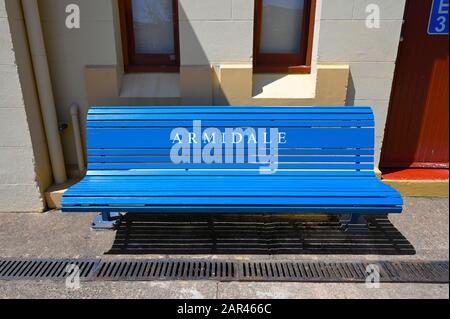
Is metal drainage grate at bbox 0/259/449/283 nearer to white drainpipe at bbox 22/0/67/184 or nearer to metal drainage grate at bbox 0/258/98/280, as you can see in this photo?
metal drainage grate at bbox 0/258/98/280

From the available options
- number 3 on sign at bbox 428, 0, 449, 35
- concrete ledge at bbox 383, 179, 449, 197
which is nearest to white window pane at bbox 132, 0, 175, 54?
number 3 on sign at bbox 428, 0, 449, 35

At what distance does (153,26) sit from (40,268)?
2482 millimetres

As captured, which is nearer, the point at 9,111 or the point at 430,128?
the point at 9,111

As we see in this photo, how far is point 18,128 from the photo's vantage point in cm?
325

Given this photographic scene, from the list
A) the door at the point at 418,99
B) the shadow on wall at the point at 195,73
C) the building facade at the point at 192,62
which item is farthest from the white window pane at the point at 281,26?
the door at the point at 418,99

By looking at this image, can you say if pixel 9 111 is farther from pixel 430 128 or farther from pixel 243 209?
pixel 430 128

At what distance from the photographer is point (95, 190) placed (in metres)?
2.80

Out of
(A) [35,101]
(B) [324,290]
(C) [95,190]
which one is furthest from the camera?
(A) [35,101]

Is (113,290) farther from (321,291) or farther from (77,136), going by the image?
(77,136)

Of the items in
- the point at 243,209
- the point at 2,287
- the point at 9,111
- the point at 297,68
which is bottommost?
the point at 2,287

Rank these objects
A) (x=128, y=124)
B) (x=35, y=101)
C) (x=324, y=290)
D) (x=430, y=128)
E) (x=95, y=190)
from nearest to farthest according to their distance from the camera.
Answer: (x=324, y=290) → (x=95, y=190) → (x=128, y=124) → (x=35, y=101) → (x=430, y=128)

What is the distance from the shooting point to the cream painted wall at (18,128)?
3.03 metres

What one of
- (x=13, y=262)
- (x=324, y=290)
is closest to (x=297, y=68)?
(x=324, y=290)

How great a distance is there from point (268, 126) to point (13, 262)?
95.0 inches
